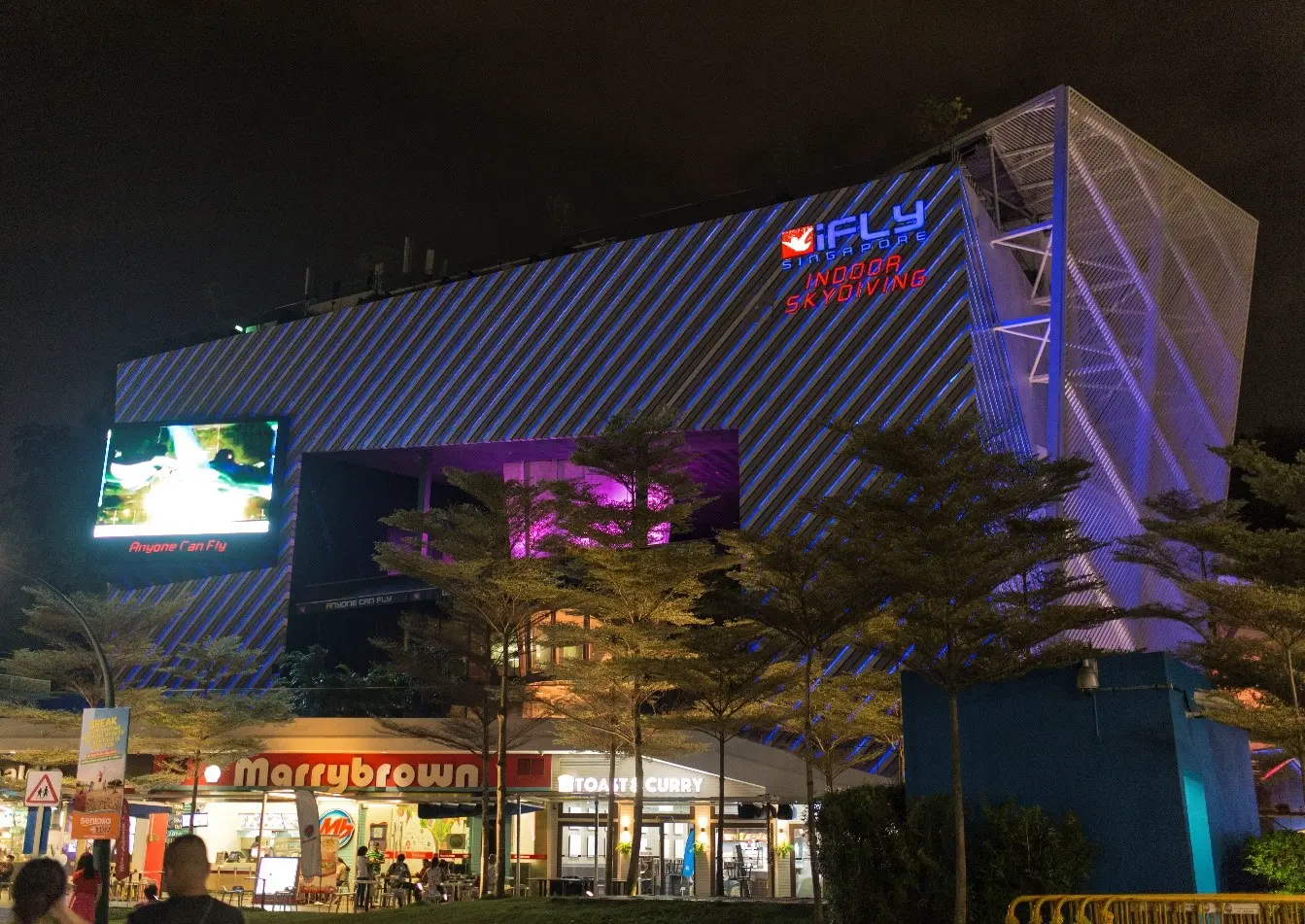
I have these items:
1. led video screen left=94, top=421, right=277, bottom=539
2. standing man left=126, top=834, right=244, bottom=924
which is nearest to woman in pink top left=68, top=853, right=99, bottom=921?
standing man left=126, top=834, right=244, bottom=924

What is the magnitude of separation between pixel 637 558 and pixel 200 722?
12.9 meters

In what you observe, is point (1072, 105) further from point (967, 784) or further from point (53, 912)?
point (53, 912)

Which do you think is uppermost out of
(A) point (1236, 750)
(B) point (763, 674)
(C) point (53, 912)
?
(B) point (763, 674)

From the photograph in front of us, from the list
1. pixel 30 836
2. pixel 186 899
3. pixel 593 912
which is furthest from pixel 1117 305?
pixel 186 899

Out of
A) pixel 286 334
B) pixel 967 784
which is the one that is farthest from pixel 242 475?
pixel 967 784

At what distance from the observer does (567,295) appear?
41.4m

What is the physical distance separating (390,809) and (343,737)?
3002 mm

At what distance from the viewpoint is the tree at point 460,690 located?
28031mm

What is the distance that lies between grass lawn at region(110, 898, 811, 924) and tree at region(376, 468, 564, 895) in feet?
13.1

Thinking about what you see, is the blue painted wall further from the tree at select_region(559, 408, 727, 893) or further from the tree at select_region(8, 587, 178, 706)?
the tree at select_region(8, 587, 178, 706)

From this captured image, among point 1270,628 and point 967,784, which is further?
point 1270,628

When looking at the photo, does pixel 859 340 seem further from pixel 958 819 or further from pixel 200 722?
pixel 958 819

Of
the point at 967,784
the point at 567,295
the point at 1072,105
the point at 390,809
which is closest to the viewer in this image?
the point at 967,784

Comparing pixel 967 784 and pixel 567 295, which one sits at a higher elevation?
pixel 567 295
